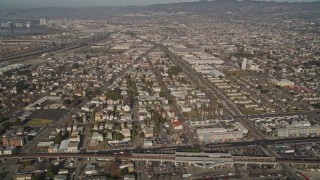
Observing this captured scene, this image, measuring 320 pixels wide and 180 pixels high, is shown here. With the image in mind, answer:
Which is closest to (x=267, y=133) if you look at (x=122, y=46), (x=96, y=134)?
(x=96, y=134)

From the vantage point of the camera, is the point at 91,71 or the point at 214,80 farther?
the point at 91,71

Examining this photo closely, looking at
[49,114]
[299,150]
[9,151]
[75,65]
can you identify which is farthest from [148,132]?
[75,65]

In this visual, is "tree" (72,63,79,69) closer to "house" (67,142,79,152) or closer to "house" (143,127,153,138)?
"house" (143,127,153,138)

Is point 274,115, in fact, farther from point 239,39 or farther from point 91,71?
point 239,39

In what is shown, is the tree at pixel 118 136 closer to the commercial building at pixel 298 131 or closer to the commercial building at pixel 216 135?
the commercial building at pixel 216 135

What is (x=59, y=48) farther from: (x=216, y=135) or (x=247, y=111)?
(x=216, y=135)

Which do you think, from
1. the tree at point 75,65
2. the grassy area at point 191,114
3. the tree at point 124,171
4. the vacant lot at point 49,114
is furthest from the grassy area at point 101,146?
the tree at point 75,65
